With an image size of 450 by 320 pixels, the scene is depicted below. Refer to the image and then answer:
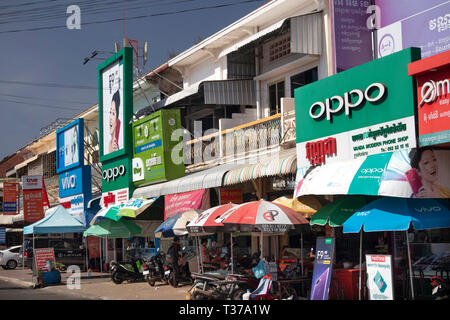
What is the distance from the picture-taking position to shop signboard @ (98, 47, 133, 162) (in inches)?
1020

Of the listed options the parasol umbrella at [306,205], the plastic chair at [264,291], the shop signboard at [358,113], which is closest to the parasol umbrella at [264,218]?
the parasol umbrella at [306,205]

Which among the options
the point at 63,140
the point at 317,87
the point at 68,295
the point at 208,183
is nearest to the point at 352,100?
the point at 317,87

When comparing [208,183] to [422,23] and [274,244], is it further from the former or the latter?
[422,23]

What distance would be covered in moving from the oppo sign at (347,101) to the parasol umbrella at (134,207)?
9.01 metres

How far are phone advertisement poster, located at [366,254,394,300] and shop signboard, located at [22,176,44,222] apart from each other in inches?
997

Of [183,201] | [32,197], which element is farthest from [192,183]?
[32,197]

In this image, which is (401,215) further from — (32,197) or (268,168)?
(32,197)

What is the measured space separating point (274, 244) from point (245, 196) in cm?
276

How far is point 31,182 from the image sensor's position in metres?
33.8

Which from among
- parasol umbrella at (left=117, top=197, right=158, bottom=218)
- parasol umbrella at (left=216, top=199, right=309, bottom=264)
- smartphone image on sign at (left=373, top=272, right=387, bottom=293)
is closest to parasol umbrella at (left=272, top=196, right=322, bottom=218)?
parasol umbrella at (left=216, top=199, right=309, bottom=264)

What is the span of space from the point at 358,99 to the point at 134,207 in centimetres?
1129

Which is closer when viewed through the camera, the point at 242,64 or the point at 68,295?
the point at 68,295

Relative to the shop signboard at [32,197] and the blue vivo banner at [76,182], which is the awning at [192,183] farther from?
the shop signboard at [32,197]

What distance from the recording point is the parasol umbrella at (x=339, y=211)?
1367 cm
